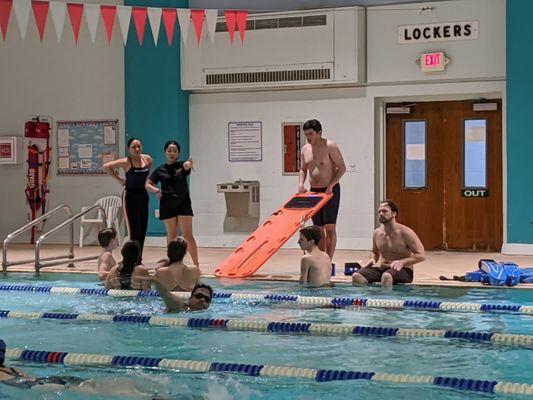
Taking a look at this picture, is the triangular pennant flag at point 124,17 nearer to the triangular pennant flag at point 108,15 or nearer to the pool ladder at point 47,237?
the triangular pennant flag at point 108,15

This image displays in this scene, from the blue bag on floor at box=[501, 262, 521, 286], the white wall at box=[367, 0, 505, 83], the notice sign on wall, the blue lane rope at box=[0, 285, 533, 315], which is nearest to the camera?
the blue lane rope at box=[0, 285, 533, 315]

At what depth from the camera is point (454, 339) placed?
6.97 metres

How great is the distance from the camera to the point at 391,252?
9.59 meters

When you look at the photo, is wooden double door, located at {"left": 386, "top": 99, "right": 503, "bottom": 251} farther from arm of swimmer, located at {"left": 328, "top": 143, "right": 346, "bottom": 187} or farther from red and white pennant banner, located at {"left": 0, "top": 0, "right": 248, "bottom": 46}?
arm of swimmer, located at {"left": 328, "top": 143, "right": 346, "bottom": 187}

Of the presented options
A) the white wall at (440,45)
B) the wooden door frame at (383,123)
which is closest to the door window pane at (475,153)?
the wooden door frame at (383,123)

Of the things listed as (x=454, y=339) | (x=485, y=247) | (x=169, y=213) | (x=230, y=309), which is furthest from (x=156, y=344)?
(x=485, y=247)

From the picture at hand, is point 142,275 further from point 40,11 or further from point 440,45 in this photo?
point 440,45

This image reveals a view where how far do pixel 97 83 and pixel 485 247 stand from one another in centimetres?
682

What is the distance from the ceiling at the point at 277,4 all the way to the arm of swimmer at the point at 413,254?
553 centimetres

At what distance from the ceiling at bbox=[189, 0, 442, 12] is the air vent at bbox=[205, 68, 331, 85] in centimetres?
100

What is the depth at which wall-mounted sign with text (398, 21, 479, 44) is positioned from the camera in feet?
44.3

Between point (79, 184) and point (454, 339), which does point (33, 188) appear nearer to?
point (79, 184)

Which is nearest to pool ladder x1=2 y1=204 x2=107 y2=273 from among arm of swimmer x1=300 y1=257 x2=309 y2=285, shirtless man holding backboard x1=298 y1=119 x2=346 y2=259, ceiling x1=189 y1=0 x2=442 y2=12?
shirtless man holding backboard x1=298 y1=119 x2=346 y2=259

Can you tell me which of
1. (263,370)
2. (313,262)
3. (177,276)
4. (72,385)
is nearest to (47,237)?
(177,276)
